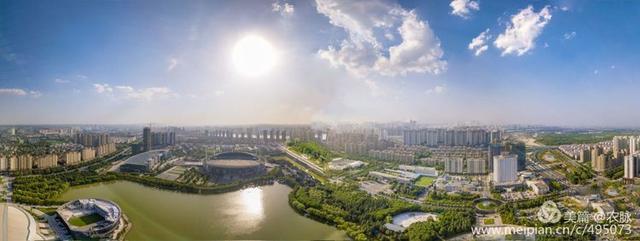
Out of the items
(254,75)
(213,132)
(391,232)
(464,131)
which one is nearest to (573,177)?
(464,131)

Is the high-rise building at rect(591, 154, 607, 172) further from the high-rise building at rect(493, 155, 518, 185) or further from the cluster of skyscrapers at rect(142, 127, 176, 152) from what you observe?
the cluster of skyscrapers at rect(142, 127, 176, 152)

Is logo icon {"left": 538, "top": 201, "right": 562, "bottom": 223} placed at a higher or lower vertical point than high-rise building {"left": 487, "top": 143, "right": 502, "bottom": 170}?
lower

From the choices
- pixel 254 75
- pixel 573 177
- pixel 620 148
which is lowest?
pixel 573 177

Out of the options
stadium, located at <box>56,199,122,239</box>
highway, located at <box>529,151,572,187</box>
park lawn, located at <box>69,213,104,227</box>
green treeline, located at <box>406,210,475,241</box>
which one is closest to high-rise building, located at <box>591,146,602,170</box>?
highway, located at <box>529,151,572,187</box>

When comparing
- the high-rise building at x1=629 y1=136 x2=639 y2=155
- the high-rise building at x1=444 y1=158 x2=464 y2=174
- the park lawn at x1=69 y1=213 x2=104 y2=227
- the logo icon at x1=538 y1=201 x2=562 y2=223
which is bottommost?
the park lawn at x1=69 y1=213 x2=104 y2=227

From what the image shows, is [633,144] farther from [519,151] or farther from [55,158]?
[55,158]

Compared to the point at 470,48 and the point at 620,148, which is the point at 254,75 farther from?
the point at 620,148
